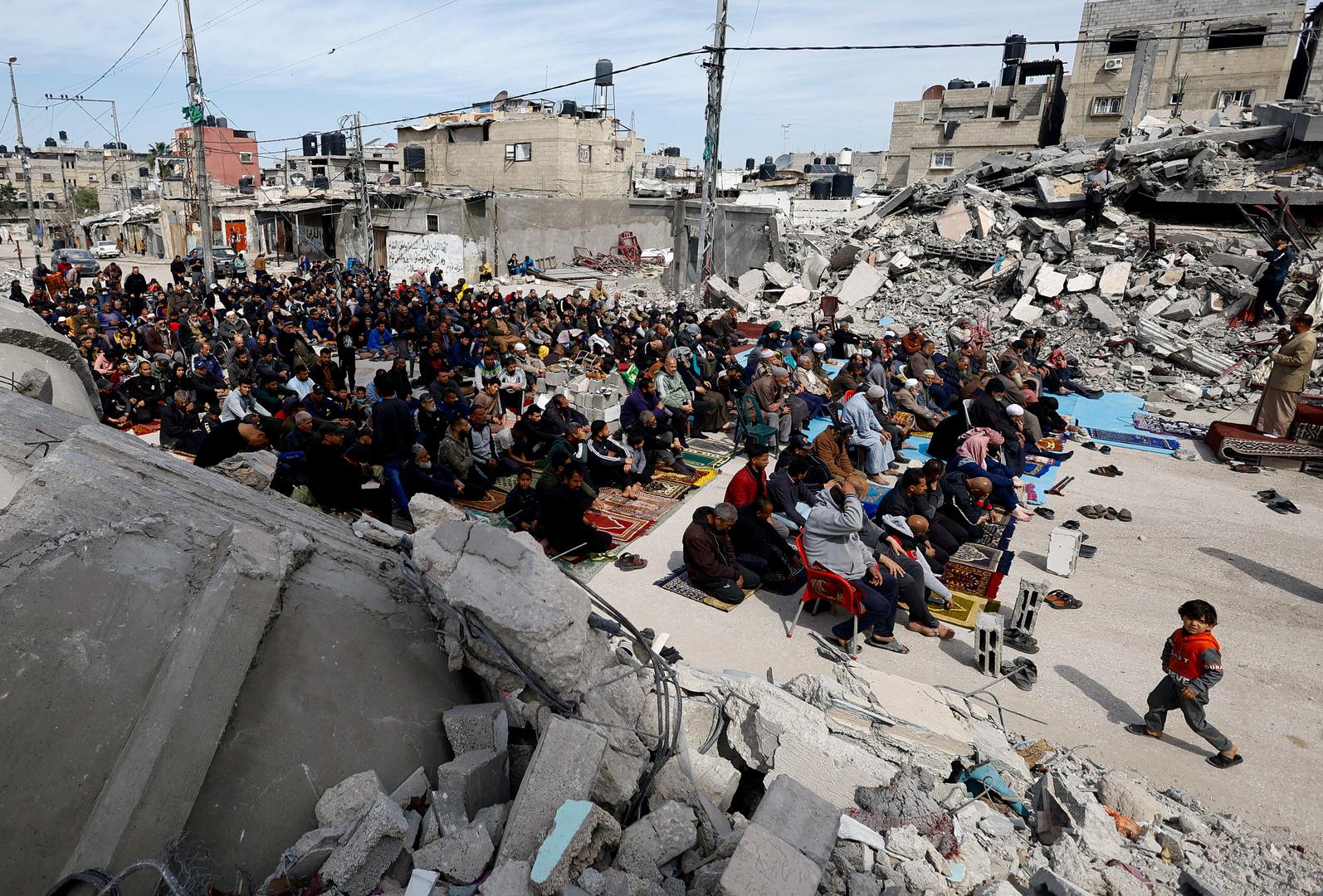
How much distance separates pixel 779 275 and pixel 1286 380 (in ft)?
48.5

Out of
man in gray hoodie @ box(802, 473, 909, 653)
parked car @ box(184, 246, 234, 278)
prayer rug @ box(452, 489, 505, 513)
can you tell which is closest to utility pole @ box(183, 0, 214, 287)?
parked car @ box(184, 246, 234, 278)

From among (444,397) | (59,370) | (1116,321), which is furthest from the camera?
(1116,321)

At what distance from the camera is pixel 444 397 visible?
418 inches

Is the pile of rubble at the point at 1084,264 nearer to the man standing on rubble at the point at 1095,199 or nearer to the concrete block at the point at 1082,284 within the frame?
the concrete block at the point at 1082,284

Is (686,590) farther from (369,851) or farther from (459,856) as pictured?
(369,851)

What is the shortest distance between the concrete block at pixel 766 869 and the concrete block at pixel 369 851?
1347 millimetres

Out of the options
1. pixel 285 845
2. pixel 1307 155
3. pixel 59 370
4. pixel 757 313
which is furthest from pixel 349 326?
pixel 1307 155

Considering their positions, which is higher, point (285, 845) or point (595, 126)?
point (595, 126)

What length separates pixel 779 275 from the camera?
79.8ft

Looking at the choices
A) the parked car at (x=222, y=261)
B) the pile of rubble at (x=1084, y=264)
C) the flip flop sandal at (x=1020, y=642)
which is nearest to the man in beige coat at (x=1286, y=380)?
the pile of rubble at (x=1084, y=264)

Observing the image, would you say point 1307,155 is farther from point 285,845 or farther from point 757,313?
point 285,845

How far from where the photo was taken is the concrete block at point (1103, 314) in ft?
58.7

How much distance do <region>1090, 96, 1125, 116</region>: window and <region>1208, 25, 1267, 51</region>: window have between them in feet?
13.7

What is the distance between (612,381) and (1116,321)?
12.7 meters
